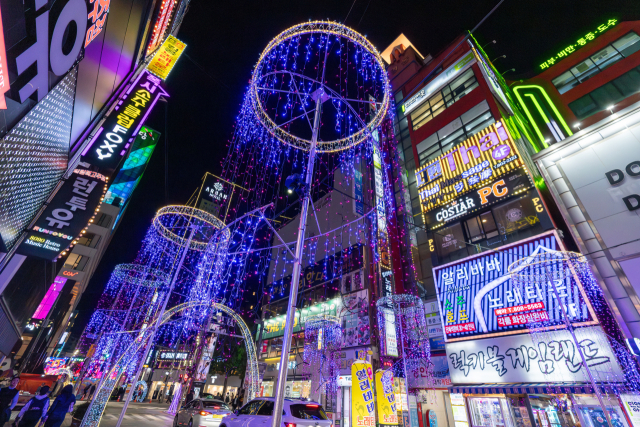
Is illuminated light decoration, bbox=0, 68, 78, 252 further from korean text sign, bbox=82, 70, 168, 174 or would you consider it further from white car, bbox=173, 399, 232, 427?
white car, bbox=173, 399, 232, 427

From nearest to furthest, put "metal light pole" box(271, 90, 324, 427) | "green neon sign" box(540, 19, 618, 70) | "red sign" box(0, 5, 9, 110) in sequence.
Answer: "red sign" box(0, 5, 9, 110), "metal light pole" box(271, 90, 324, 427), "green neon sign" box(540, 19, 618, 70)

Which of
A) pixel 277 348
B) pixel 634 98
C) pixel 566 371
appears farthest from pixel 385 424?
pixel 277 348

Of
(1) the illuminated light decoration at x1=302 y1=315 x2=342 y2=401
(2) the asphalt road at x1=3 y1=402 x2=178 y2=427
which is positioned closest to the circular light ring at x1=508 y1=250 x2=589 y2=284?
(2) the asphalt road at x1=3 y1=402 x2=178 y2=427

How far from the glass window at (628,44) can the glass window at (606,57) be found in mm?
230

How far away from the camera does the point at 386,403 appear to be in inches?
500

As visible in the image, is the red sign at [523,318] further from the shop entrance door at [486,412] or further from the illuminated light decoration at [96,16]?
the illuminated light decoration at [96,16]

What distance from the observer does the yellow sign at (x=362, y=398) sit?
11508 millimetres

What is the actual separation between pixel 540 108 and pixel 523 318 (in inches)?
516

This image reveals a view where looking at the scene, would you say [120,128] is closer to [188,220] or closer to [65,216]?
[65,216]

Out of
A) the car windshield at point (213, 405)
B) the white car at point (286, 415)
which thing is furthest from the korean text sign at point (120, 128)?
the car windshield at point (213, 405)

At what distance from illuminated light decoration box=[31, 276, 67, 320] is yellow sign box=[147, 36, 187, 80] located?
2185 cm

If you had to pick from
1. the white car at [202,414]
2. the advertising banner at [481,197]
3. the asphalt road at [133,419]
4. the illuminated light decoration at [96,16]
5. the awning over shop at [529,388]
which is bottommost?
the asphalt road at [133,419]

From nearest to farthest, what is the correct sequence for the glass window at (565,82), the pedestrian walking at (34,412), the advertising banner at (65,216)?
the advertising banner at (65,216), the pedestrian walking at (34,412), the glass window at (565,82)

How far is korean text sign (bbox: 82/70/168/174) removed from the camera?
8.04m
